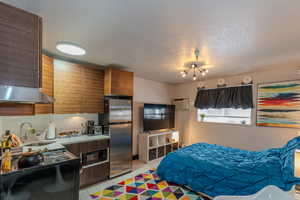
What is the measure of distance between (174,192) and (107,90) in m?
2.39

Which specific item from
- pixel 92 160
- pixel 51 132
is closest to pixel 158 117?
pixel 92 160

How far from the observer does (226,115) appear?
4230mm

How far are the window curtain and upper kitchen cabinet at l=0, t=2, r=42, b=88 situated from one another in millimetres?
4276

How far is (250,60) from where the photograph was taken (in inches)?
109

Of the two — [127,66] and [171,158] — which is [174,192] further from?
[127,66]

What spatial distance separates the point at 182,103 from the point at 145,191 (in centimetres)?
330

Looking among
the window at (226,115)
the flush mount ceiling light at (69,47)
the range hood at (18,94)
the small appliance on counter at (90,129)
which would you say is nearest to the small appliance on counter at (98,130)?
the small appliance on counter at (90,129)

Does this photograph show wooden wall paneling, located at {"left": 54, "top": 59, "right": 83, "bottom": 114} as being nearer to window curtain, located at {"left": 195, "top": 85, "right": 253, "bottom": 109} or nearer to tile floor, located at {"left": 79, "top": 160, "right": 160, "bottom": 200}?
tile floor, located at {"left": 79, "top": 160, "right": 160, "bottom": 200}

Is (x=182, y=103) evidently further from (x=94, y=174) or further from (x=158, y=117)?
(x=94, y=174)

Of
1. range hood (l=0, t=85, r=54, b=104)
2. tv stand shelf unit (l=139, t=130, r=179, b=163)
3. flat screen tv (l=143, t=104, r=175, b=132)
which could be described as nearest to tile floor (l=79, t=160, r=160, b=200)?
tv stand shelf unit (l=139, t=130, r=179, b=163)

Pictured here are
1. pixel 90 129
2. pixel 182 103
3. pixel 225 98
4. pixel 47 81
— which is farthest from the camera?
pixel 182 103

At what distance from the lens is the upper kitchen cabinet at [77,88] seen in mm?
2570

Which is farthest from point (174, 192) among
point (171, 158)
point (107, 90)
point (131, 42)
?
point (131, 42)

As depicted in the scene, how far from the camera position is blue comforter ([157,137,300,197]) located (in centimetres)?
196
